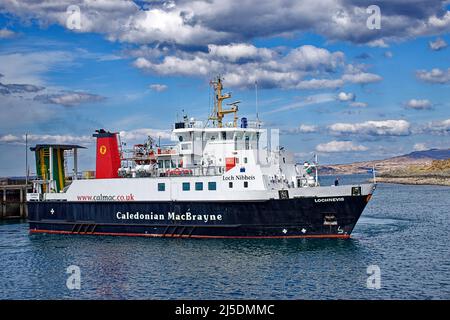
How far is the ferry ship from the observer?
32125 mm

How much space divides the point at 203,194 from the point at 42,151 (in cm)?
1789

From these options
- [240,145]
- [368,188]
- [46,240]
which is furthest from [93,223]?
[368,188]

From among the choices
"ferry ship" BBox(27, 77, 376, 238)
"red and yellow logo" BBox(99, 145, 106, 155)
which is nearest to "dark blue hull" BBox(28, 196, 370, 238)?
"ferry ship" BBox(27, 77, 376, 238)

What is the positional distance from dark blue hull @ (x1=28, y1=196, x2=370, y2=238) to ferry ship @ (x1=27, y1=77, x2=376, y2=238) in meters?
0.06

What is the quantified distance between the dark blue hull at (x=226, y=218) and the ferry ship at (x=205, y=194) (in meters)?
0.06

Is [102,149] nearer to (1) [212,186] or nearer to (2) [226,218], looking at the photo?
(1) [212,186]

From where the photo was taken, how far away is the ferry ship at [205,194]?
32125 mm

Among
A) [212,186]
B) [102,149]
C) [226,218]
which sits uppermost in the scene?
[102,149]

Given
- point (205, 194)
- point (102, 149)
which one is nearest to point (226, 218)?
point (205, 194)

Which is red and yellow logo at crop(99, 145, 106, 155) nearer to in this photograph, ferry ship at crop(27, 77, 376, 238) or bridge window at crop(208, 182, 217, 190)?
ferry ship at crop(27, 77, 376, 238)

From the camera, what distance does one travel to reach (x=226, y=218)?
33.2 metres

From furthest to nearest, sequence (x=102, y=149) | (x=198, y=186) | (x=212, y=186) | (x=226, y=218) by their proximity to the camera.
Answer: (x=102, y=149)
(x=198, y=186)
(x=212, y=186)
(x=226, y=218)

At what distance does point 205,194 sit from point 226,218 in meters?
2.12
